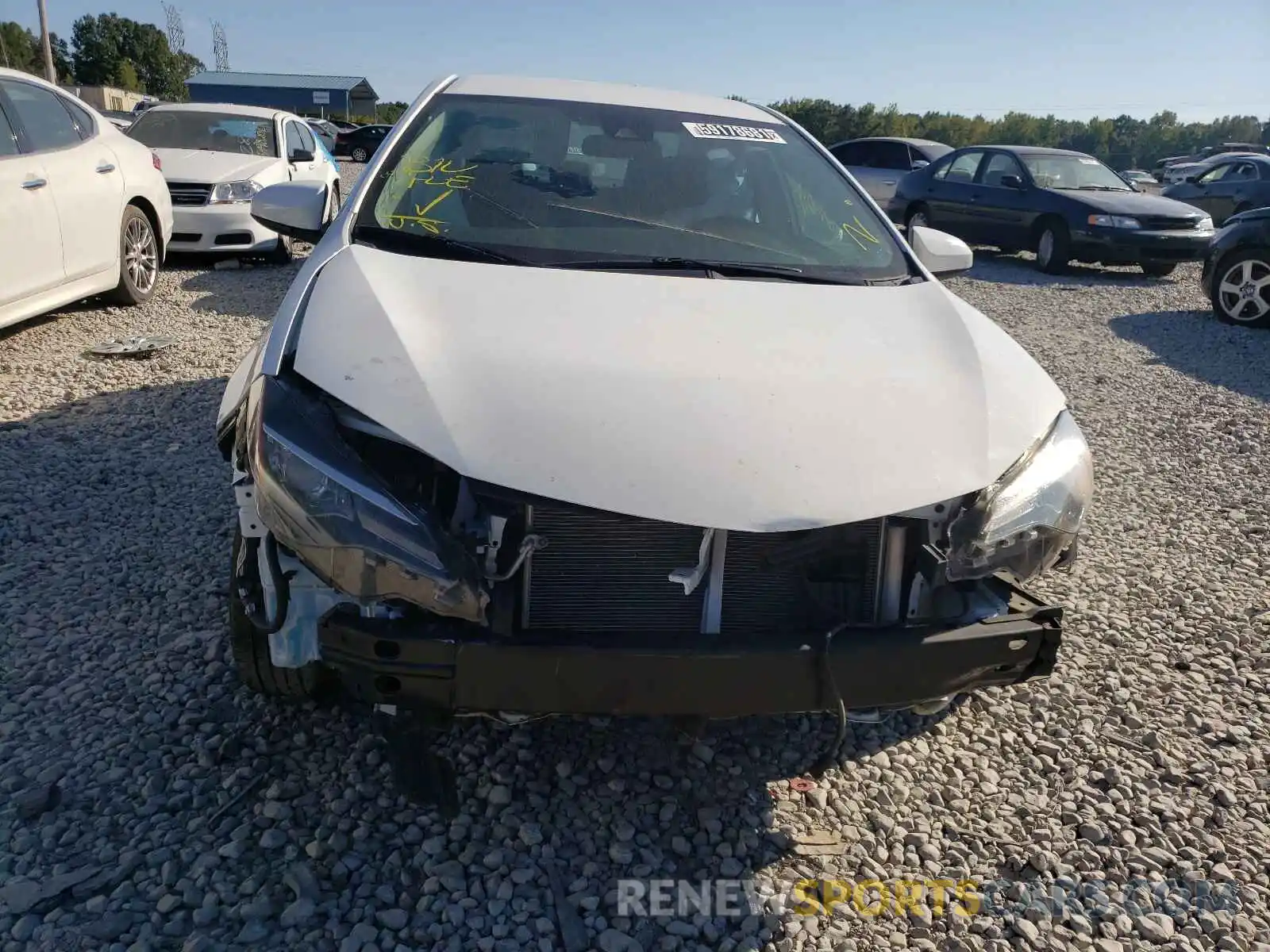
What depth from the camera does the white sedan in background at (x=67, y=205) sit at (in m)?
5.53

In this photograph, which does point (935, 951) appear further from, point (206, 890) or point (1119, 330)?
point (1119, 330)

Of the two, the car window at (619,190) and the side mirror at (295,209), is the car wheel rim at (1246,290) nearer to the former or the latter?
the car window at (619,190)

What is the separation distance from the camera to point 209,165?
9203mm

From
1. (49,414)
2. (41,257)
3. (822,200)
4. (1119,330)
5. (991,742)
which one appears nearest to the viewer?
(991,742)

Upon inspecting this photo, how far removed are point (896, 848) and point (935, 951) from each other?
31 centimetres

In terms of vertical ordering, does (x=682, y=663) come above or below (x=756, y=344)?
below

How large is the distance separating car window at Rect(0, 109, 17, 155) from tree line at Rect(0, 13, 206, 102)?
6915 centimetres

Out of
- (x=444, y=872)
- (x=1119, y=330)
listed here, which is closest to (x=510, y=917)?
(x=444, y=872)

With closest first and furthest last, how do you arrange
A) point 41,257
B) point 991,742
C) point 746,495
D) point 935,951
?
point 746,495, point 935,951, point 991,742, point 41,257

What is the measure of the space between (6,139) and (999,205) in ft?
35.0

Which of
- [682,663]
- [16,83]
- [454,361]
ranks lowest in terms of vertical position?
[682,663]

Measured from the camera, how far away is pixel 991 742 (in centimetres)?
281

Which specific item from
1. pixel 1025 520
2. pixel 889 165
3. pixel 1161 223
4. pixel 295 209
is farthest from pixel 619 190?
pixel 889 165

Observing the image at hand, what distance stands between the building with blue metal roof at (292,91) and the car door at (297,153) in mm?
52353
